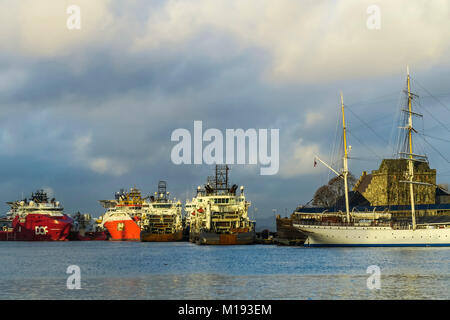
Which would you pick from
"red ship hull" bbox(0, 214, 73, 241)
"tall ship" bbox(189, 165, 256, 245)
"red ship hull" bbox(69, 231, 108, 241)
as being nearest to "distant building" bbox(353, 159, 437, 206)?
"tall ship" bbox(189, 165, 256, 245)

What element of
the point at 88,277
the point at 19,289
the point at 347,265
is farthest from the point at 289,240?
the point at 19,289

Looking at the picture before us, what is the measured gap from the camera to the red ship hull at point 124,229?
176375 millimetres

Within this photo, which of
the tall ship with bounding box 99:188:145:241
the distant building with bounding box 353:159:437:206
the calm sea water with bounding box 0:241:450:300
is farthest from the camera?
the tall ship with bounding box 99:188:145:241

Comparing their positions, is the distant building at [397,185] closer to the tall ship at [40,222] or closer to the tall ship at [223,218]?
the tall ship at [223,218]

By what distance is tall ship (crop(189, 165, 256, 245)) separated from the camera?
4774 inches

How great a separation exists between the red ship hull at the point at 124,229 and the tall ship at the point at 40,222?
42.4ft

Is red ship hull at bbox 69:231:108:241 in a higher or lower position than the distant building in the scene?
lower

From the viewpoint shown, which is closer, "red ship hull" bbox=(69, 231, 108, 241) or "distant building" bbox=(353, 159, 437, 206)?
"distant building" bbox=(353, 159, 437, 206)


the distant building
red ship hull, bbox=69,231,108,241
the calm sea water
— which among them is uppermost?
the distant building

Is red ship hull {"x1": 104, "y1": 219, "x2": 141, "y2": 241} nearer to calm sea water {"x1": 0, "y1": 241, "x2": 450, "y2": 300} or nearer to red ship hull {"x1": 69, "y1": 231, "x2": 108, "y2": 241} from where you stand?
red ship hull {"x1": 69, "y1": 231, "x2": 108, "y2": 241}

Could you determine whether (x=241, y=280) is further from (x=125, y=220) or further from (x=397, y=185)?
(x=125, y=220)

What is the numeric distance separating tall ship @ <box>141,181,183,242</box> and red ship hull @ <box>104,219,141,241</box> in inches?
721
